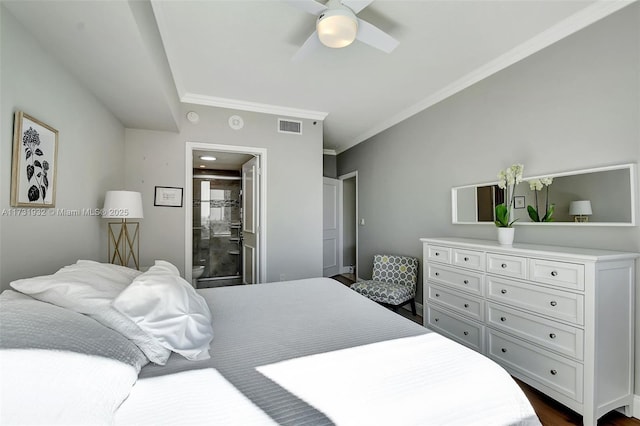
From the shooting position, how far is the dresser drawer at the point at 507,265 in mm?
1907

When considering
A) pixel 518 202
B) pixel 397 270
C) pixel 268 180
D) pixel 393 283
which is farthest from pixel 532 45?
pixel 268 180

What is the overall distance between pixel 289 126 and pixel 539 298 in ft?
10.5

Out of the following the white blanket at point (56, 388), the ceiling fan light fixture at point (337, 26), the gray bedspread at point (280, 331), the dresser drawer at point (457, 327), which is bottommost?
the dresser drawer at point (457, 327)

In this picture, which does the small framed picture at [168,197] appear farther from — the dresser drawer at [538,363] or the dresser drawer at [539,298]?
the dresser drawer at [538,363]

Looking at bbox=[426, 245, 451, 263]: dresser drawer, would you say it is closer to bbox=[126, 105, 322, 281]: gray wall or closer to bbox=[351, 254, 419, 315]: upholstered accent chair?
bbox=[351, 254, 419, 315]: upholstered accent chair

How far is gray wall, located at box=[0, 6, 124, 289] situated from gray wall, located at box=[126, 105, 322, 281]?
0.45m

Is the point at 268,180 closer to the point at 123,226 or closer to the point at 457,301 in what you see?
the point at 123,226

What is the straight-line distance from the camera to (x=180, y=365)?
1.04 metres

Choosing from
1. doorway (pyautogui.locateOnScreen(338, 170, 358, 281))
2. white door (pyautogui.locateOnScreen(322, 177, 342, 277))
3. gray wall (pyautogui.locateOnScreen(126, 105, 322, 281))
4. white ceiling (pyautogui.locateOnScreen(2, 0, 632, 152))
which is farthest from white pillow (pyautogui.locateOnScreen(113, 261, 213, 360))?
doorway (pyautogui.locateOnScreen(338, 170, 358, 281))

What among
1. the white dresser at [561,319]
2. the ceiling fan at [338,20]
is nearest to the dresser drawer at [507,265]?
the white dresser at [561,319]

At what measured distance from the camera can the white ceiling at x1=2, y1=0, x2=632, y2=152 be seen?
1650 mm

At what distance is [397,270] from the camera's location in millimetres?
3527

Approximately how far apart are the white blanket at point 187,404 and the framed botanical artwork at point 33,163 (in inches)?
53.8

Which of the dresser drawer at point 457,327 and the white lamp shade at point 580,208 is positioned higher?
the white lamp shade at point 580,208
